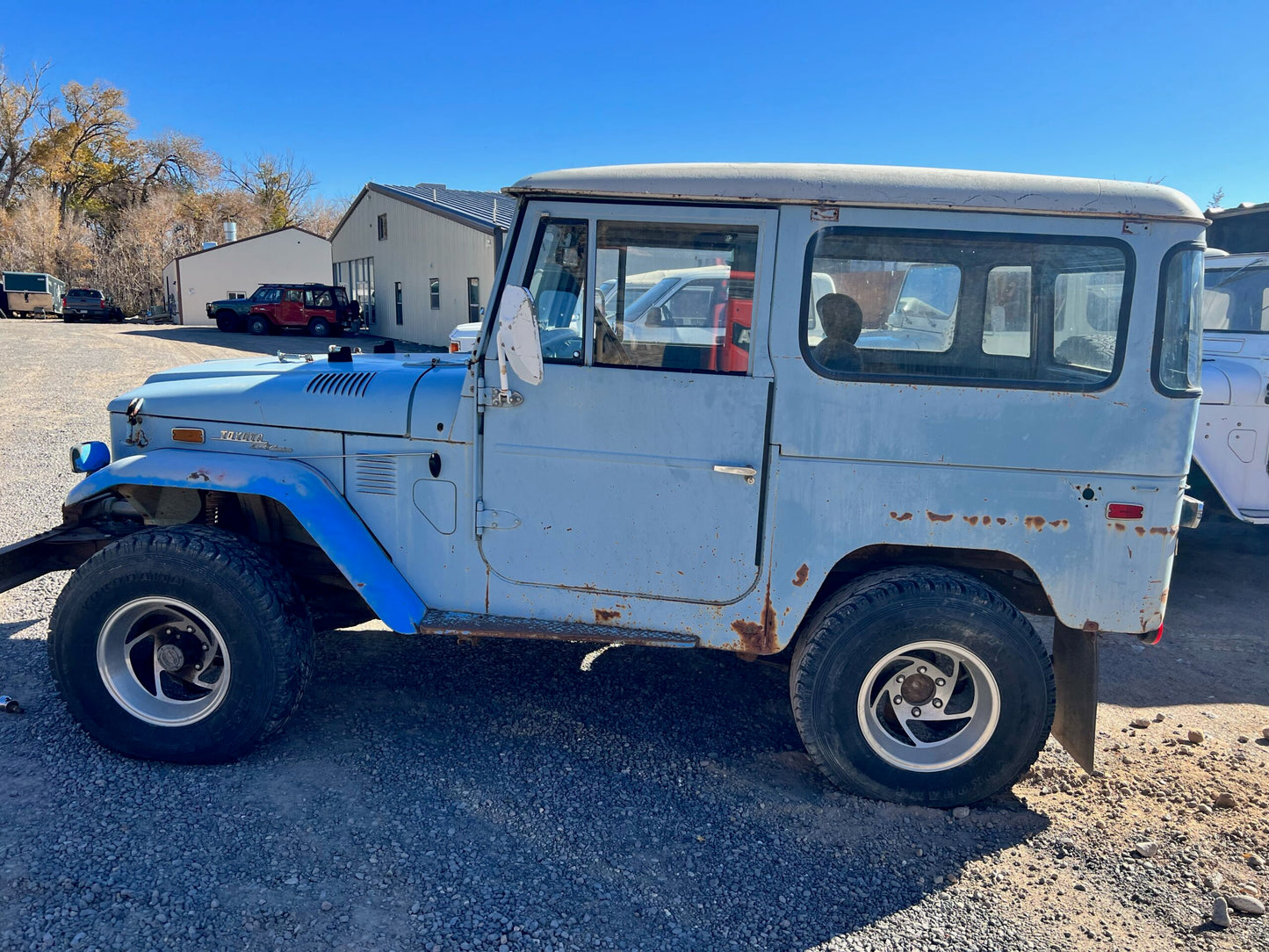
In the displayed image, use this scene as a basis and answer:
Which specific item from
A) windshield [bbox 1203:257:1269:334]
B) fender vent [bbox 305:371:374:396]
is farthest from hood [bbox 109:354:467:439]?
windshield [bbox 1203:257:1269:334]

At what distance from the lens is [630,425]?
3.29 meters

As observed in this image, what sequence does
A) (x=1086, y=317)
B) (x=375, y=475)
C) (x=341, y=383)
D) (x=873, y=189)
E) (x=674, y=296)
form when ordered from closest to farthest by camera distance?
(x=873, y=189), (x=1086, y=317), (x=674, y=296), (x=375, y=475), (x=341, y=383)

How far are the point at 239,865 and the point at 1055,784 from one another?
3236 mm

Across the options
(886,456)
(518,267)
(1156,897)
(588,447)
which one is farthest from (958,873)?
(518,267)

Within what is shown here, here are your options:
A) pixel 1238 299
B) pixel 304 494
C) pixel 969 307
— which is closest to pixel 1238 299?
pixel 1238 299

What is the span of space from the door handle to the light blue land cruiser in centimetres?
1

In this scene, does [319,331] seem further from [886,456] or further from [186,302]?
[886,456]

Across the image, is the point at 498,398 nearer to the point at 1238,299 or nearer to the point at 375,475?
the point at 375,475

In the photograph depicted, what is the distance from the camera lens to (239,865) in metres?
2.89

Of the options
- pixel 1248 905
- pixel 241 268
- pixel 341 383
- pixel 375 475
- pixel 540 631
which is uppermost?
pixel 241 268

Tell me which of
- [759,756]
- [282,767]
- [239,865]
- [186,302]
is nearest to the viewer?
[239,865]

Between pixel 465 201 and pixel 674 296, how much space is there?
2822 centimetres

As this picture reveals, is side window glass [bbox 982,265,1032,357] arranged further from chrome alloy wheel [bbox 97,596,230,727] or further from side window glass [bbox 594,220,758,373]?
chrome alloy wheel [bbox 97,596,230,727]

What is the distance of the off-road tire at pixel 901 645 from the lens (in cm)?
325
